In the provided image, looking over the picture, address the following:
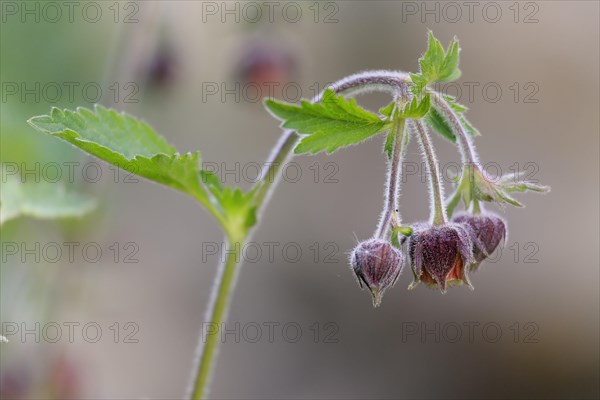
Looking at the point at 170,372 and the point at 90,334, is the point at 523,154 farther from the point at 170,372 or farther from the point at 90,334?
the point at 90,334

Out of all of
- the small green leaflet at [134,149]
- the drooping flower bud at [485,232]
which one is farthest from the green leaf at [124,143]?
the drooping flower bud at [485,232]

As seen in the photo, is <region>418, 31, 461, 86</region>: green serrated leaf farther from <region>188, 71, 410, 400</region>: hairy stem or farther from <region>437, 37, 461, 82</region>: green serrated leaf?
<region>188, 71, 410, 400</region>: hairy stem

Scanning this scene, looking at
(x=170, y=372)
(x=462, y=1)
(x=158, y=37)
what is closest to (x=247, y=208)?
(x=158, y=37)

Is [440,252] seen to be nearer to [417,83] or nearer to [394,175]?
[394,175]

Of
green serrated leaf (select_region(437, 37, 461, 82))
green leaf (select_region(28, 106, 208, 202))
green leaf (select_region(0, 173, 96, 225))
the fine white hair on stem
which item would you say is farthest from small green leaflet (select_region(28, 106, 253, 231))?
green serrated leaf (select_region(437, 37, 461, 82))

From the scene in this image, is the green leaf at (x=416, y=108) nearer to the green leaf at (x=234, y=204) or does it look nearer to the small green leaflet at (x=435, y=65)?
the small green leaflet at (x=435, y=65)

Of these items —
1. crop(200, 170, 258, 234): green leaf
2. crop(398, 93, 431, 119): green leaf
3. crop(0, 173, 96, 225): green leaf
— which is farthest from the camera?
crop(0, 173, 96, 225): green leaf
